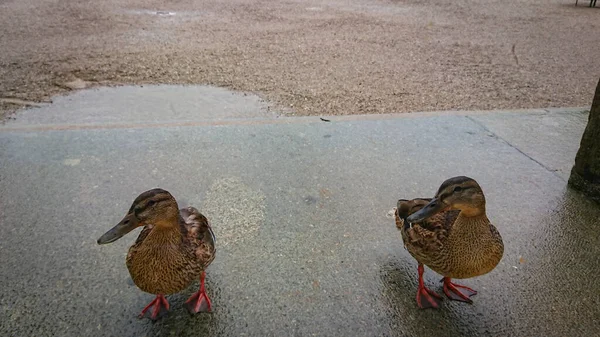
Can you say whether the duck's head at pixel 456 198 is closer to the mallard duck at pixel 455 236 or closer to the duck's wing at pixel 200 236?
the mallard duck at pixel 455 236

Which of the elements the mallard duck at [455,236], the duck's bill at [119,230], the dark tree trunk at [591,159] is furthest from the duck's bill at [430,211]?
the dark tree trunk at [591,159]

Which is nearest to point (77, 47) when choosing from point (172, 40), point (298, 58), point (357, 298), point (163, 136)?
point (172, 40)

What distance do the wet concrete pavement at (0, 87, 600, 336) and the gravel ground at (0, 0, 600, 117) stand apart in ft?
3.34

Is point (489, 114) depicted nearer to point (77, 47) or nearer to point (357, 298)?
point (357, 298)

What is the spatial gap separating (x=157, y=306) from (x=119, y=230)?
45 cm

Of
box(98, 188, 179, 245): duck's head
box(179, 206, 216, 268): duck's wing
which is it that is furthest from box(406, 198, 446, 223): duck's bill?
box(98, 188, 179, 245): duck's head

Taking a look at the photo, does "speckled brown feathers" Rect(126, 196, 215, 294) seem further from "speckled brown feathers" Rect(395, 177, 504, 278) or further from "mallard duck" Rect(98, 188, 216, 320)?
"speckled brown feathers" Rect(395, 177, 504, 278)

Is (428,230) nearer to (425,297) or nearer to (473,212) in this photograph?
(473,212)

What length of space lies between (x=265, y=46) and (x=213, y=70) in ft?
4.93

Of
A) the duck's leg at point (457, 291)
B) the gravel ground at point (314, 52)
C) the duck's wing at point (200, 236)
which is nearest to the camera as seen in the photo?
the duck's wing at point (200, 236)

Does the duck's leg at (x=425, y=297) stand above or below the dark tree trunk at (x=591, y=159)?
below

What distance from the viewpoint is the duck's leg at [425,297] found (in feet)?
6.65

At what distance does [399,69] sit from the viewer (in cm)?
603

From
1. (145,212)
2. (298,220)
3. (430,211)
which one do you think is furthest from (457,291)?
(145,212)
